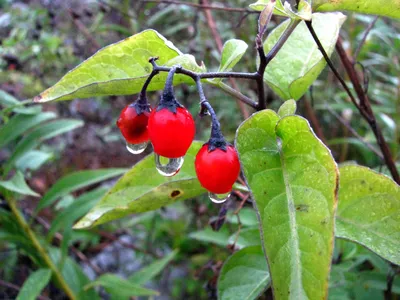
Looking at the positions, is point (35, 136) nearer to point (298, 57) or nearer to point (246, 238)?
point (246, 238)

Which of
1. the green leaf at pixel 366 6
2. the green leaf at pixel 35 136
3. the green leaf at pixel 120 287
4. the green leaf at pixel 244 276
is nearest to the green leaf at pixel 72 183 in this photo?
the green leaf at pixel 35 136

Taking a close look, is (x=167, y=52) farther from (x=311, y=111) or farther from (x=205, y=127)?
(x=205, y=127)

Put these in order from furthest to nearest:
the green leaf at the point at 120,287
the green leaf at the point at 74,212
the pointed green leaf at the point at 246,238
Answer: the green leaf at the point at 74,212
the green leaf at the point at 120,287
the pointed green leaf at the point at 246,238

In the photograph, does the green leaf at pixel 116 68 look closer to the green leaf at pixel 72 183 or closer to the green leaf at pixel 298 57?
the green leaf at pixel 298 57

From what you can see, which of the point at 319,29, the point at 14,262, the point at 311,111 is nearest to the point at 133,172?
the point at 319,29

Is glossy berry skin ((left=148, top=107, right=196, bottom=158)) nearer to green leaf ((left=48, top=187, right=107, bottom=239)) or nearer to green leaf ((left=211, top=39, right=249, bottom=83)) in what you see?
green leaf ((left=211, top=39, right=249, bottom=83))

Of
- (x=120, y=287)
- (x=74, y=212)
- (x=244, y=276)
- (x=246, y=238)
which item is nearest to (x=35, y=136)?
(x=74, y=212)

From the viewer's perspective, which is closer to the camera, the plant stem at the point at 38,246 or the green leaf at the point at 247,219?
the green leaf at the point at 247,219
